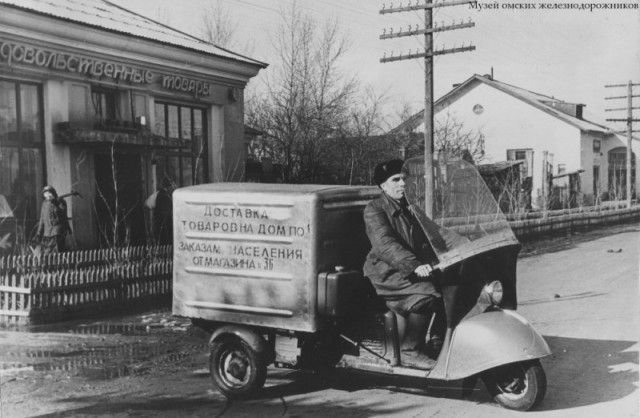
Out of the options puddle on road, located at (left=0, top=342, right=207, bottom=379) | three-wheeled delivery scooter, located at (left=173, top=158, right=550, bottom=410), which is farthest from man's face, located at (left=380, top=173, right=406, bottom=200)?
puddle on road, located at (left=0, top=342, right=207, bottom=379)

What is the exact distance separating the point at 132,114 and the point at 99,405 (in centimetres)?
1083

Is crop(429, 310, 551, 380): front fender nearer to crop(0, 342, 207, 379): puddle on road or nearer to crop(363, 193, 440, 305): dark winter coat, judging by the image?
crop(363, 193, 440, 305): dark winter coat

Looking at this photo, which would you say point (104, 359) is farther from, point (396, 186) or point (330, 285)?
point (396, 186)

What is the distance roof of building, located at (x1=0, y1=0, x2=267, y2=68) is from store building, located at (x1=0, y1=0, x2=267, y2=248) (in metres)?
0.05

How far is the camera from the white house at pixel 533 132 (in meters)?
44.8

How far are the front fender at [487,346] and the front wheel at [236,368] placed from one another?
5.12ft

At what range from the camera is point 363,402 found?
221 inches

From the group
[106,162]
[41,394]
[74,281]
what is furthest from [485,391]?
[106,162]

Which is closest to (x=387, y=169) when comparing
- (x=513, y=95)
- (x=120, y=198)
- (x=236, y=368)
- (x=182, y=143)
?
(x=236, y=368)

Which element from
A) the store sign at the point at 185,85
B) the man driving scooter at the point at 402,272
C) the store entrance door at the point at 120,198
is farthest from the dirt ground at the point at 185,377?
the store sign at the point at 185,85

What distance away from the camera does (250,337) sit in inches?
229

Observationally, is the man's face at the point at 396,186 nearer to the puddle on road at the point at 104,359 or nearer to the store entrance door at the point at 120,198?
the puddle on road at the point at 104,359

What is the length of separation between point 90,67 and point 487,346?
1170cm

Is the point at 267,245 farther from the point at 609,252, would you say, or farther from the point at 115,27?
the point at 609,252
